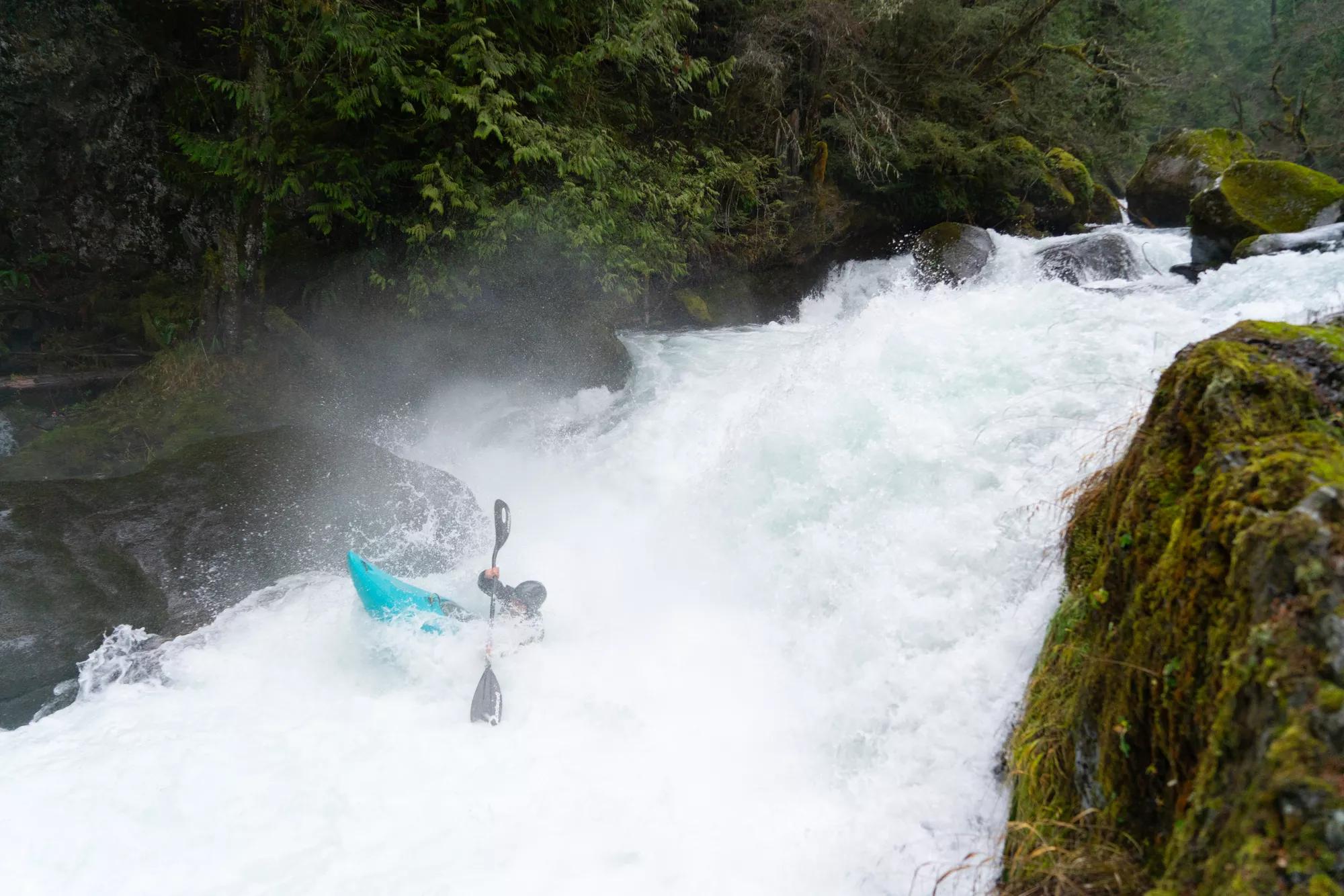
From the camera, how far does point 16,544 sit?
465 centimetres

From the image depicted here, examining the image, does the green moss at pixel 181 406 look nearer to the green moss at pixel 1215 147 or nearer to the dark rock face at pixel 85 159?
the dark rock face at pixel 85 159

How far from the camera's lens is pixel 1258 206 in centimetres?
784

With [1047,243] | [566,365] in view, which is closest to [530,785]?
[566,365]

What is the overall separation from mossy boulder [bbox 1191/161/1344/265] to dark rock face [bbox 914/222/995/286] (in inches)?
118

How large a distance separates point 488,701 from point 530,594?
32.5 inches

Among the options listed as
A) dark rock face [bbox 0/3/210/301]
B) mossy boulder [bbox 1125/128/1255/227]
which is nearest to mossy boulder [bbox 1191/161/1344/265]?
mossy boulder [bbox 1125/128/1255/227]

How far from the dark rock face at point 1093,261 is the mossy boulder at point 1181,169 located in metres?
2.88

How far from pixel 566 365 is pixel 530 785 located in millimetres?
5517

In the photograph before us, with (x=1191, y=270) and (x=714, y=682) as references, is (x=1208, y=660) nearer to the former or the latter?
(x=714, y=682)

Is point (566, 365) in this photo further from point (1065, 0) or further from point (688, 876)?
point (1065, 0)

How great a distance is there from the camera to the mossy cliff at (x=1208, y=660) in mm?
1275

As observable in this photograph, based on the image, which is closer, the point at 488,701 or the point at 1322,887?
the point at 1322,887

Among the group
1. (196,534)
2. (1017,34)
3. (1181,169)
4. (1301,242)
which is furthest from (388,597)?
(1017,34)

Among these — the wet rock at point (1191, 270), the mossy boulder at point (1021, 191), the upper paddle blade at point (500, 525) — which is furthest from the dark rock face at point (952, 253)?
the upper paddle blade at point (500, 525)
